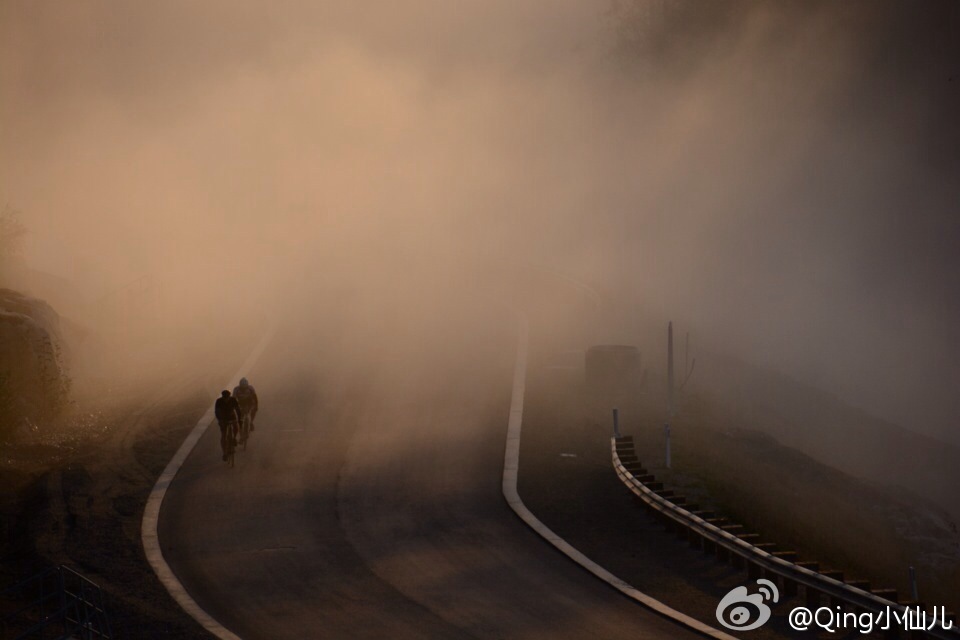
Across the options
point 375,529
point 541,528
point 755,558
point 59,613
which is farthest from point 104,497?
point 755,558

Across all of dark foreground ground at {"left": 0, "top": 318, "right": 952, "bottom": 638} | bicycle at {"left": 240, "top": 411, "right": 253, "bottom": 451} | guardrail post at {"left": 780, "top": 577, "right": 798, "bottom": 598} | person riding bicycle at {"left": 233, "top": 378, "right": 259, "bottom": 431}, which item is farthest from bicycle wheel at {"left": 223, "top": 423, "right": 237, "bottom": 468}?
guardrail post at {"left": 780, "top": 577, "right": 798, "bottom": 598}

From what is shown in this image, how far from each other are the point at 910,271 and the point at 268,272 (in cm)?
5638

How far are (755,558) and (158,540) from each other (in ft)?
27.7

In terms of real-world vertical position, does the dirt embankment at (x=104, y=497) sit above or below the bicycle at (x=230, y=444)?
below

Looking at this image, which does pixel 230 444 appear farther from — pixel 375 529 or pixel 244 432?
pixel 375 529

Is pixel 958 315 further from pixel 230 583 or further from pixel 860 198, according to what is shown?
pixel 230 583

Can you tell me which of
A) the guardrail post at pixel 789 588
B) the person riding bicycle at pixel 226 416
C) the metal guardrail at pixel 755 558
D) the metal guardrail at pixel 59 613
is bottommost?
the metal guardrail at pixel 59 613

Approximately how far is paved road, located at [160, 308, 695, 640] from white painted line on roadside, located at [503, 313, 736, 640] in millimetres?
159

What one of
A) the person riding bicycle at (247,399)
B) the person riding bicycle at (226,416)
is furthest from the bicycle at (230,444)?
the person riding bicycle at (247,399)

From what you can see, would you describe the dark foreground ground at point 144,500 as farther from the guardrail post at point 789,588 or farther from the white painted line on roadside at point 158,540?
the guardrail post at point 789,588

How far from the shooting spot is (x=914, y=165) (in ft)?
334

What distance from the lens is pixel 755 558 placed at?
15242 mm

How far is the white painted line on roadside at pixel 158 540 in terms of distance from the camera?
13.9 metres

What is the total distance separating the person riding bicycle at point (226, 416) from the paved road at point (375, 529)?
0.47 meters
